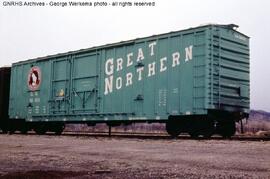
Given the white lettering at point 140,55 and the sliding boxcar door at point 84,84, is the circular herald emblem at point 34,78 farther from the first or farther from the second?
the white lettering at point 140,55

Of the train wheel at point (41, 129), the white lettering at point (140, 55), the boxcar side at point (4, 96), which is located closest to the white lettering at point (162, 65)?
the white lettering at point (140, 55)

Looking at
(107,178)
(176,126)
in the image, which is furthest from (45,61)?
(107,178)

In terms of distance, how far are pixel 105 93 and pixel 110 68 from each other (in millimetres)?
1077

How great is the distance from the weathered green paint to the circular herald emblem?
33.2 inches

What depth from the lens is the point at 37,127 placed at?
844 inches

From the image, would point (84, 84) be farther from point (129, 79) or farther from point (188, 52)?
point (188, 52)

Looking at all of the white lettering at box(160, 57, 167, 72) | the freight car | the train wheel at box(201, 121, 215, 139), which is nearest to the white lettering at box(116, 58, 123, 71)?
the freight car

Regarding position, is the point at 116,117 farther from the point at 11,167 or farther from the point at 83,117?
the point at 11,167

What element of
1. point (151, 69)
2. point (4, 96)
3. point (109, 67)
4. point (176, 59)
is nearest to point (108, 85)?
point (109, 67)

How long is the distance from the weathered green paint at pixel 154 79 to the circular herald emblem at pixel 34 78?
2.77 ft

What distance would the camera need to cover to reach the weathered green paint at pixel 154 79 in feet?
47.3

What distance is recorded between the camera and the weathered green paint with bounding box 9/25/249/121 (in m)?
14.4

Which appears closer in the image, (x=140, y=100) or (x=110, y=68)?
(x=140, y=100)

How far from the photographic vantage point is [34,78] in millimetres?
21531
